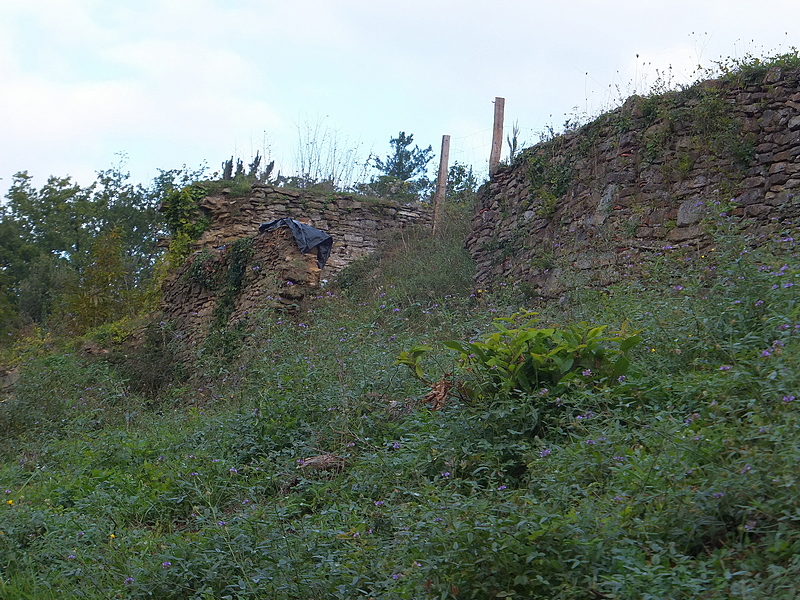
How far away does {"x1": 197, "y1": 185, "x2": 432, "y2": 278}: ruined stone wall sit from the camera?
612 inches

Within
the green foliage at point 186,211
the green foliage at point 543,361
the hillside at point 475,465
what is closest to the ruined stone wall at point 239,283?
the green foliage at point 186,211

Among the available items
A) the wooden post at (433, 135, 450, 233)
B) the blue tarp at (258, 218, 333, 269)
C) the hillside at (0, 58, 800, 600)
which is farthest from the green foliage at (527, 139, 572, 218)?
the wooden post at (433, 135, 450, 233)

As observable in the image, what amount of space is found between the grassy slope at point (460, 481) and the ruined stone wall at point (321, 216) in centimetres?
855

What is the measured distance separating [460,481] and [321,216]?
12758mm

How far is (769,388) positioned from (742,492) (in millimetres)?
756

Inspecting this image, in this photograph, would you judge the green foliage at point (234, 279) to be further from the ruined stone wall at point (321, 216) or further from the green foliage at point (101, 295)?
the green foliage at point (101, 295)

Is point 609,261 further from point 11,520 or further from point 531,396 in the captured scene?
point 11,520

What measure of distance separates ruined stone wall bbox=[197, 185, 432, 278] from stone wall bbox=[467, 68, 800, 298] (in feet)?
19.3

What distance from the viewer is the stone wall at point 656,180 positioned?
7.71m

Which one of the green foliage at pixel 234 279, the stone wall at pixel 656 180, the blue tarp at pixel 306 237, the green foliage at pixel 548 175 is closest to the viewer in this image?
the stone wall at pixel 656 180

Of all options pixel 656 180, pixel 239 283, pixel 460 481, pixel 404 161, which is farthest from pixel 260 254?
pixel 404 161

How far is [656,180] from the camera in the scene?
8586 mm

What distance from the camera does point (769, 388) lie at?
3.30 metres

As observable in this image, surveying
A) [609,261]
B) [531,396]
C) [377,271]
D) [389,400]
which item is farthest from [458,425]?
[377,271]
